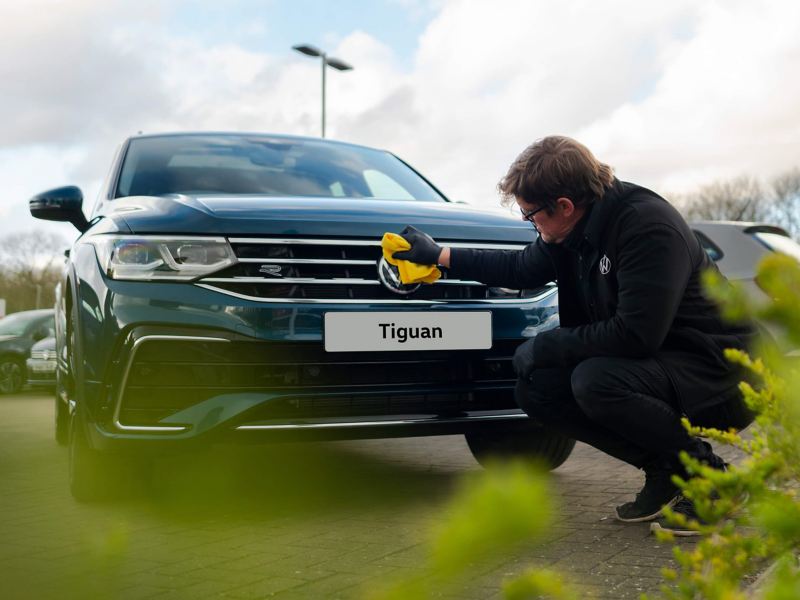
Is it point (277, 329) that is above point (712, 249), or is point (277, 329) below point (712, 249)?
below

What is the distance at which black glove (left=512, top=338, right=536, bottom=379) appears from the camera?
3.47m

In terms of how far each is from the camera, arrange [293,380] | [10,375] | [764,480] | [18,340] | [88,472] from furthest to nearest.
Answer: [18,340], [10,375], [88,472], [293,380], [764,480]

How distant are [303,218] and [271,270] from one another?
239 mm

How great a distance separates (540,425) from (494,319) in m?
0.45

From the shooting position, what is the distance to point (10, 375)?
544 inches

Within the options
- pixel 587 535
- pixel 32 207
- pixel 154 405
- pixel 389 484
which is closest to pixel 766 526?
pixel 587 535

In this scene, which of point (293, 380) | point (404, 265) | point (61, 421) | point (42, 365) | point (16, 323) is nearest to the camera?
point (293, 380)

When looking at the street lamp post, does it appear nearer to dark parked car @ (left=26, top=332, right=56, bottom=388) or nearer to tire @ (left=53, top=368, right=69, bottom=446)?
dark parked car @ (left=26, top=332, right=56, bottom=388)

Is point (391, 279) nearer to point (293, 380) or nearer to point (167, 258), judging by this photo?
point (293, 380)

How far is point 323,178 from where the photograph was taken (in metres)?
4.96

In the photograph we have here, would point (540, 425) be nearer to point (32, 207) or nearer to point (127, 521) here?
point (127, 521)

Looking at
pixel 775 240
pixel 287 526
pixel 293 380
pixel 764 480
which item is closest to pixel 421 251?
pixel 293 380

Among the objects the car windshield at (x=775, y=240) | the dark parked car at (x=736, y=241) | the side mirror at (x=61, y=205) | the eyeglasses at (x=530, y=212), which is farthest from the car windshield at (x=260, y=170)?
the car windshield at (x=775, y=240)

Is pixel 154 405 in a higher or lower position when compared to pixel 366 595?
lower
